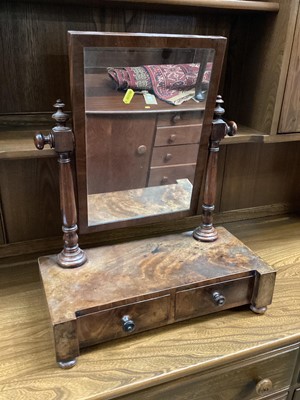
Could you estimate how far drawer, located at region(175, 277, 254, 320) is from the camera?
2.76 feet

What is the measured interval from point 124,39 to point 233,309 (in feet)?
2.25

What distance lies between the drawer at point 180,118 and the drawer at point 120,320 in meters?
0.39

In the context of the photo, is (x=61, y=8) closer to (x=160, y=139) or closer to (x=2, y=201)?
(x=160, y=139)

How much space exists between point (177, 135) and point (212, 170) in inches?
5.8

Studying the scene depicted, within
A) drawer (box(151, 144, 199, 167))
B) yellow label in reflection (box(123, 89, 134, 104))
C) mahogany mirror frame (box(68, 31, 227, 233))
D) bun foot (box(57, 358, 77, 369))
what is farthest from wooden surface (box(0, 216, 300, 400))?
yellow label in reflection (box(123, 89, 134, 104))

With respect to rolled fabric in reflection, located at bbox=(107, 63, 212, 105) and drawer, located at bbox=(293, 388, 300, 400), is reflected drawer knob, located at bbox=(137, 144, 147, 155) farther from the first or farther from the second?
drawer, located at bbox=(293, 388, 300, 400)

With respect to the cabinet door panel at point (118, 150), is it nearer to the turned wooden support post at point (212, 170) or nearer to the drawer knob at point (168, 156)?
the drawer knob at point (168, 156)

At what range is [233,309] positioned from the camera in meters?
0.93

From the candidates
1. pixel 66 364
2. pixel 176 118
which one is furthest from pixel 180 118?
pixel 66 364

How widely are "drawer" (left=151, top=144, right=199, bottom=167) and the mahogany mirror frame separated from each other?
0.02 m

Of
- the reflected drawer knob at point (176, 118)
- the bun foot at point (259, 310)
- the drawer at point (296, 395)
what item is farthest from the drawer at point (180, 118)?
the drawer at point (296, 395)

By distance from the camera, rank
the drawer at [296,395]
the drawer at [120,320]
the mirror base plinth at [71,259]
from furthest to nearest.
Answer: the drawer at [296,395]
the mirror base plinth at [71,259]
the drawer at [120,320]

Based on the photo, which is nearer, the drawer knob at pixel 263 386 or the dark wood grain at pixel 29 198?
the drawer knob at pixel 263 386

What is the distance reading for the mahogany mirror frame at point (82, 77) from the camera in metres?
0.66
